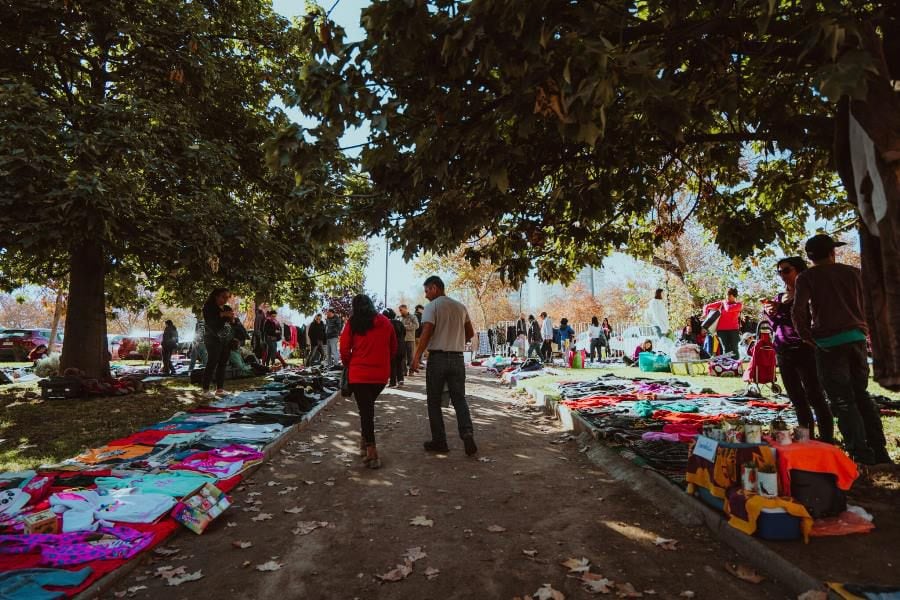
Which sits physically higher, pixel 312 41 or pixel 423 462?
pixel 312 41

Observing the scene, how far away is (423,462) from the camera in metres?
6.57

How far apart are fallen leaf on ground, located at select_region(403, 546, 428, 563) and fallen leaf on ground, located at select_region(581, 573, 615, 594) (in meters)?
1.15

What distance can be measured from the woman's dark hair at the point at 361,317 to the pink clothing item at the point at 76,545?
3.06 meters

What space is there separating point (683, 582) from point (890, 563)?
1187mm

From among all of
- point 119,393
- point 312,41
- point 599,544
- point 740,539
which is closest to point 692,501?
point 740,539

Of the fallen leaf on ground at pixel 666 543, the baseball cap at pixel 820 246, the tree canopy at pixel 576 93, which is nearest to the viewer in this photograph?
the tree canopy at pixel 576 93

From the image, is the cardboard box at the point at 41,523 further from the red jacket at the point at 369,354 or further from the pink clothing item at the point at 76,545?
the red jacket at the point at 369,354

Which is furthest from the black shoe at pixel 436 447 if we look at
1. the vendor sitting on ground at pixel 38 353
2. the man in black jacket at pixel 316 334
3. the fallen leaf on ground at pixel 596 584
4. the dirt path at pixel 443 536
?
the vendor sitting on ground at pixel 38 353

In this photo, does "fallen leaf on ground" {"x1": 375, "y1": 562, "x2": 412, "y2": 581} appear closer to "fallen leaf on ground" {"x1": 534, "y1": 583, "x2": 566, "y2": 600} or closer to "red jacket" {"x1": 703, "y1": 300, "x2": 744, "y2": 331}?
"fallen leaf on ground" {"x1": 534, "y1": 583, "x2": 566, "y2": 600}

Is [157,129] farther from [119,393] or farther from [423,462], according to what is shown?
[423,462]

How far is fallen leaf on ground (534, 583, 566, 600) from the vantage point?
3188 millimetres

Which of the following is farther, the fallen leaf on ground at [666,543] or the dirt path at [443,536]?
the fallen leaf on ground at [666,543]

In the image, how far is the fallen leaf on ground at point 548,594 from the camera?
3188 millimetres

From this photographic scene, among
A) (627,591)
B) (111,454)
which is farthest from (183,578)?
(111,454)
